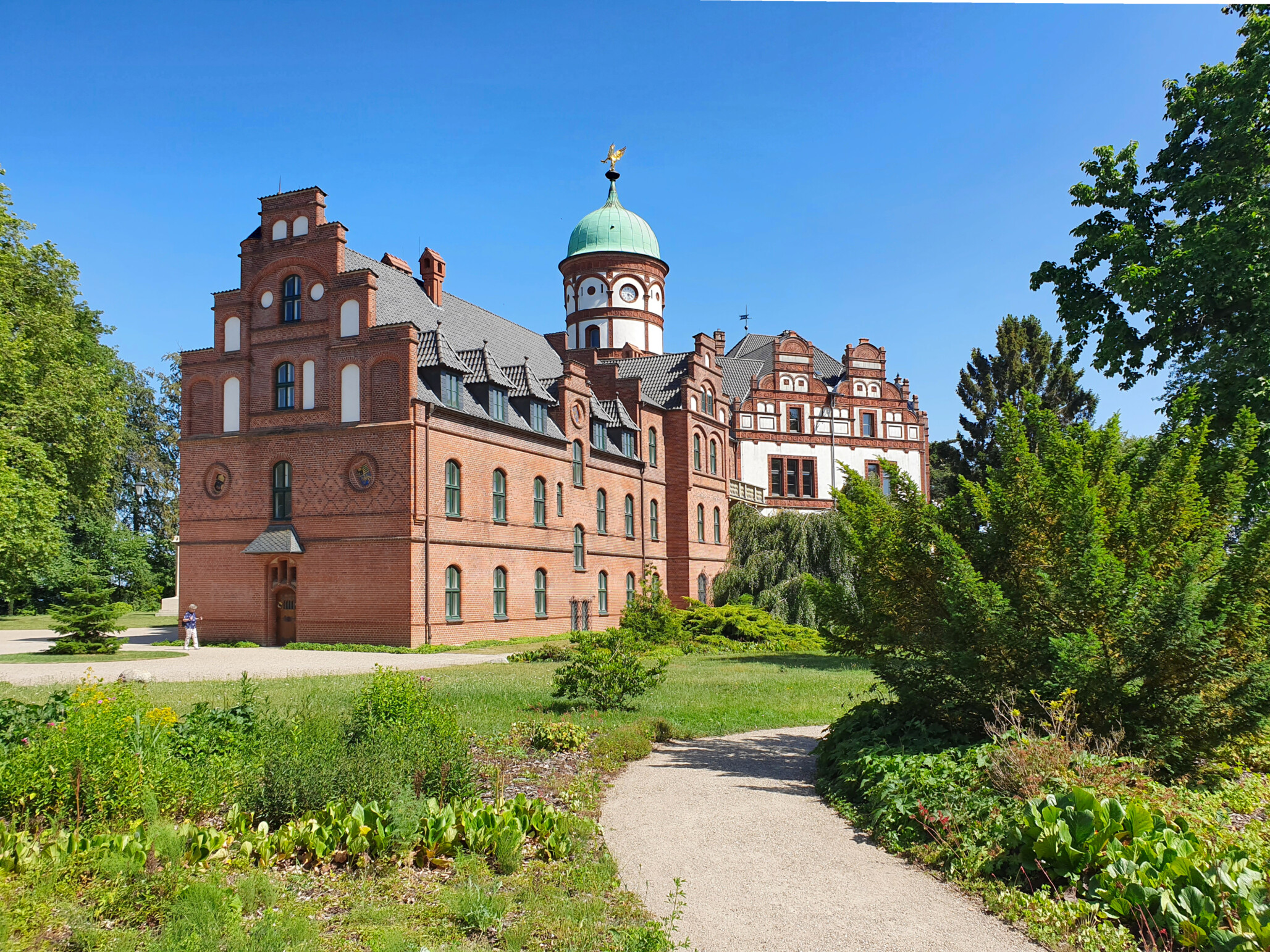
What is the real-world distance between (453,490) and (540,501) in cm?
540

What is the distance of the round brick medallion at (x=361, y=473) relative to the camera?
1093 inches

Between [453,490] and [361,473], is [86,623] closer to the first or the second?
[361,473]

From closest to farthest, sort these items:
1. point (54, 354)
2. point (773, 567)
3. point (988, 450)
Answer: point (54, 354) → point (773, 567) → point (988, 450)

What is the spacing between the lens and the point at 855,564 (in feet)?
34.7

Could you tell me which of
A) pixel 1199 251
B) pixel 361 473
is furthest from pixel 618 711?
pixel 361 473

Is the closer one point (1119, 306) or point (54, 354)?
point (1119, 306)

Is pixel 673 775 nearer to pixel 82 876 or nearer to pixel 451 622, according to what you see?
pixel 82 876

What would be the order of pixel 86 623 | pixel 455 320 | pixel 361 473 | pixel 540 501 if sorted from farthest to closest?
pixel 455 320 < pixel 540 501 < pixel 361 473 < pixel 86 623

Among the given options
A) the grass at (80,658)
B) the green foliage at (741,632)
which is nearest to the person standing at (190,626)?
the grass at (80,658)

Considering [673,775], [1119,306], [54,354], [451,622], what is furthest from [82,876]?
[54,354]

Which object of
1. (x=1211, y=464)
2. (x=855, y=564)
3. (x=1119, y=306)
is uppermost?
(x=1119, y=306)

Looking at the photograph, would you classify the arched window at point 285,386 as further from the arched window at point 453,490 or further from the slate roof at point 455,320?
the arched window at point 453,490

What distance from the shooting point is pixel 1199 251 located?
1404 cm

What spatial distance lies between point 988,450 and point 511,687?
99.6 feet
